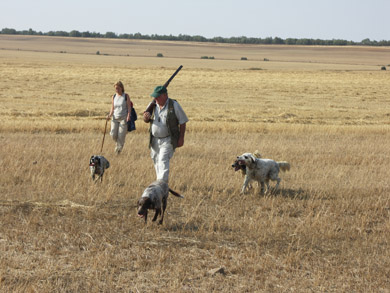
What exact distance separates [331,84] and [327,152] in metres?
36.2

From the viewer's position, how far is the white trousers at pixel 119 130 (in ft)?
42.1

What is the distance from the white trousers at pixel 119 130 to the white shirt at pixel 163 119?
405 centimetres

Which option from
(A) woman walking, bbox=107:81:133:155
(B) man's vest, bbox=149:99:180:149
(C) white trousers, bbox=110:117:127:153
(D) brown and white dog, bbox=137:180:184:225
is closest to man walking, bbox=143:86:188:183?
(B) man's vest, bbox=149:99:180:149

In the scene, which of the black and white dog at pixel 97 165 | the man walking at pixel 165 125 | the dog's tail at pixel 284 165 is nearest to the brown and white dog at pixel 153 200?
the man walking at pixel 165 125

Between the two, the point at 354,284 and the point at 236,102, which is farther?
the point at 236,102

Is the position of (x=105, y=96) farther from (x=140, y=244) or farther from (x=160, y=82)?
(x=140, y=244)

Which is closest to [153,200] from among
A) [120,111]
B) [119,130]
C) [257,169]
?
[257,169]

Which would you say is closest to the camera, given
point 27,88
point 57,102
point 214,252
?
point 214,252

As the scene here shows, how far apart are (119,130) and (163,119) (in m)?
4.42

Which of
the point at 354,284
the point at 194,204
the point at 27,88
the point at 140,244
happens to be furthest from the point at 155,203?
the point at 27,88

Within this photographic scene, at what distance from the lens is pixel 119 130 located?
13.0m

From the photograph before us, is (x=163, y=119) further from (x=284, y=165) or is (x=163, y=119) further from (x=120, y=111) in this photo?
(x=120, y=111)

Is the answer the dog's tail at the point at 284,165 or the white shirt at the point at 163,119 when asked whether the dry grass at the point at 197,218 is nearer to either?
the dog's tail at the point at 284,165

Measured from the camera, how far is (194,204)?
368 inches
